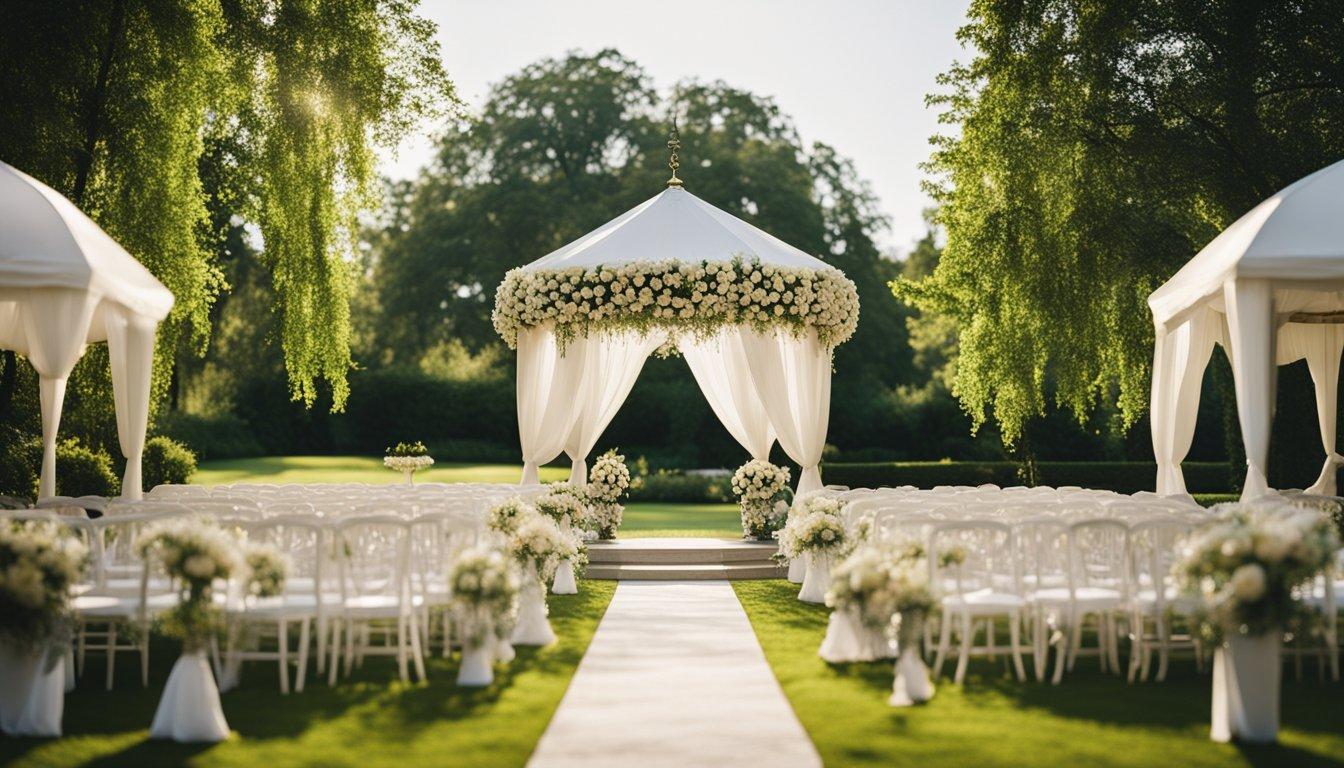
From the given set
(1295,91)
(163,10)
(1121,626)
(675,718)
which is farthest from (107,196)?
(1295,91)

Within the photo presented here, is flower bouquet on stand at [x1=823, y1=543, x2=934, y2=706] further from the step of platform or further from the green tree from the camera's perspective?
the green tree

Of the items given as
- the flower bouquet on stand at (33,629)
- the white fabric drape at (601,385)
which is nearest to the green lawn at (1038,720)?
the flower bouquet on stand at (33,629)

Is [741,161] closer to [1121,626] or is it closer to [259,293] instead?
[259,293]

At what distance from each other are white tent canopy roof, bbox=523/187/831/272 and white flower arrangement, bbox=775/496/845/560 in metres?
3.79

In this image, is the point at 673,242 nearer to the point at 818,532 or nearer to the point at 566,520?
the point at 566,520

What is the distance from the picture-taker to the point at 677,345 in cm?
1536

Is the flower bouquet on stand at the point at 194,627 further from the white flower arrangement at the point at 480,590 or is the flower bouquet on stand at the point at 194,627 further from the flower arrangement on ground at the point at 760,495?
the flower arrangement on ground at the point at 760,495

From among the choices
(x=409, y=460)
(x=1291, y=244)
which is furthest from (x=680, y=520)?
(x=1291, y=244)

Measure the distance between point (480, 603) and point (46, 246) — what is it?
208 inches

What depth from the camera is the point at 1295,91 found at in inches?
629

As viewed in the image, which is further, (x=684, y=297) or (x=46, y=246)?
(x=684, y=297)

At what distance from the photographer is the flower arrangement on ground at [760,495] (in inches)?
580

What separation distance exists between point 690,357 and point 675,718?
9.60 metres

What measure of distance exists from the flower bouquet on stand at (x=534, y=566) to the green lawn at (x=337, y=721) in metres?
0.60
